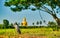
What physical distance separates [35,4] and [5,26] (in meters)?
9.27

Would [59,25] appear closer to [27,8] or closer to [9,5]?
[27,8]

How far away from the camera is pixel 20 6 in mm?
32281

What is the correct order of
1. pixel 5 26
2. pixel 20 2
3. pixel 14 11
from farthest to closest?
1. pixel 5 26
2. pixel 14 11
3. pixel 20 2

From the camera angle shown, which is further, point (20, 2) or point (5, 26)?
point (5, 26)

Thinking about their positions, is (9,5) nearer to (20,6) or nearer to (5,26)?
(20,6)

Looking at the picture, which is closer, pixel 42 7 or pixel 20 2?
pixel 20 2

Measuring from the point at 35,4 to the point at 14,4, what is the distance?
3.07 m

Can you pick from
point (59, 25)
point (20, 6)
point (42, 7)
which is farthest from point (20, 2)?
point (59, 25)

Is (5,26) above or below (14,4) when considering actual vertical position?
below

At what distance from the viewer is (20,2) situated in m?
30.5

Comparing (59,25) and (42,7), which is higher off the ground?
(42,7)

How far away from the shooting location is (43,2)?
3178 centimetres

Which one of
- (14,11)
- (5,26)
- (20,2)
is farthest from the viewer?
(5,26)

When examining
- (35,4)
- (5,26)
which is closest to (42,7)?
(35,4)
